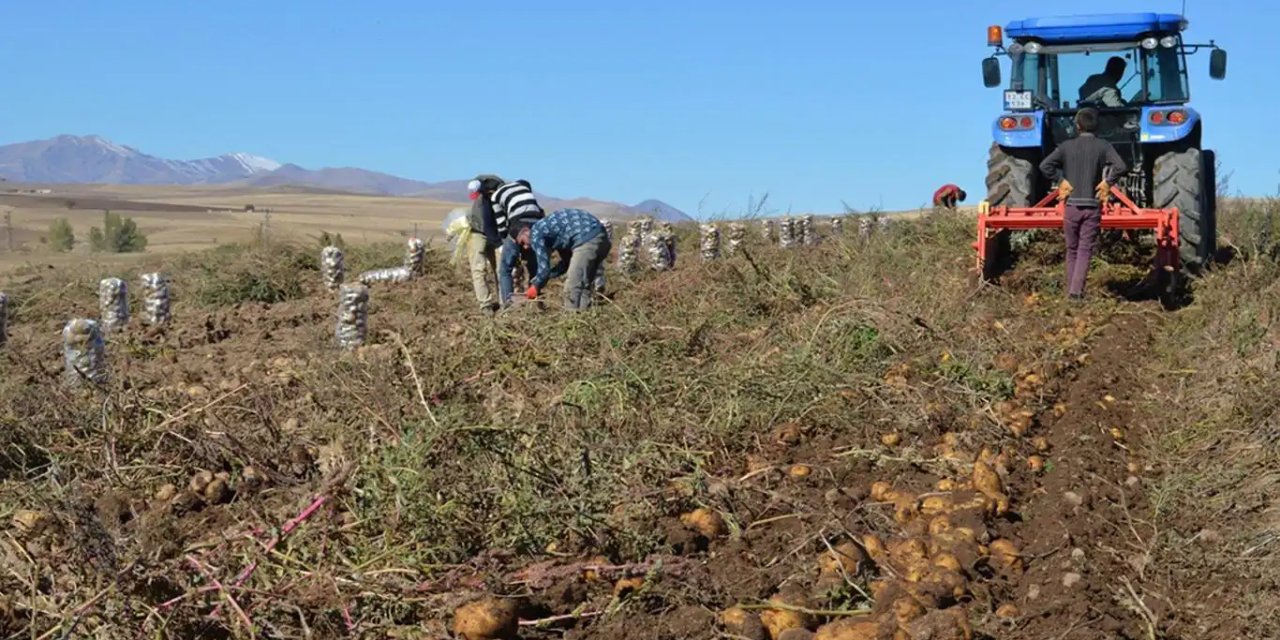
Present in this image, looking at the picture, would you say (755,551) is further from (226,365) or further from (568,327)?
(226,365)

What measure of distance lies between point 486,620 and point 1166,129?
893cm

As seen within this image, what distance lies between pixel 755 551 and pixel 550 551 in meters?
0.69

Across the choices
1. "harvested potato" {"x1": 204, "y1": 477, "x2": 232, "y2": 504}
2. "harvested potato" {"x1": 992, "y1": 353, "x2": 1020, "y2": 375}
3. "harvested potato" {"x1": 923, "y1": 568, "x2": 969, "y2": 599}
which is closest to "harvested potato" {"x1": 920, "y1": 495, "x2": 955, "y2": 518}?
→ "harvested potato" {"x1": 923, "y1": 568, "x2": 969, "y2": 599}

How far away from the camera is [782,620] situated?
395 centimetres

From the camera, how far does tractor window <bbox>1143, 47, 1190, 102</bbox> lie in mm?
11750

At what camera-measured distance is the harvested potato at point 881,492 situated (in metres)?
5.16

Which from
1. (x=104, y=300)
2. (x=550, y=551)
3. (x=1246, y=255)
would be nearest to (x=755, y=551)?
(x=550, y=551)

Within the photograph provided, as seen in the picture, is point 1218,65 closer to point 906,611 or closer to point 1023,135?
point 1023,135

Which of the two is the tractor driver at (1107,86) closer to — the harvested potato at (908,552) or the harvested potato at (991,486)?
the harvested potato at (991,486)

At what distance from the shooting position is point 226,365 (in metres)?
8.79

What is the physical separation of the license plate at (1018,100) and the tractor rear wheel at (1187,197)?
114 centimetres

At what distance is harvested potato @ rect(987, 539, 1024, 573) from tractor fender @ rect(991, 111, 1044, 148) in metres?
7.22

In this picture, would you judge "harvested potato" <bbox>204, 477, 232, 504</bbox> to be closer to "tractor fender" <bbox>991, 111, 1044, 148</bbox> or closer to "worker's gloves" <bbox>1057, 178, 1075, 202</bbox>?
"worker's gloves" <bbox>1057, 178, 1075, 202</bbox>

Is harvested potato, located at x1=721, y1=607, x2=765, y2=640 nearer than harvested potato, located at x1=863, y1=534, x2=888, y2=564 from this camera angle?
Yes
